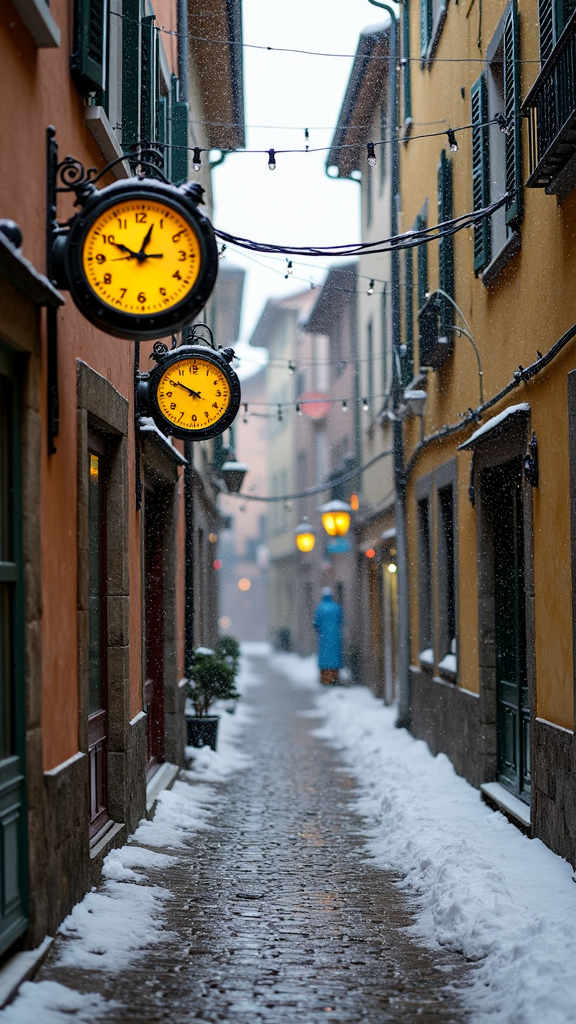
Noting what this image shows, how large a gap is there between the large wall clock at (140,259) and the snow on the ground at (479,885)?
10.6 ft

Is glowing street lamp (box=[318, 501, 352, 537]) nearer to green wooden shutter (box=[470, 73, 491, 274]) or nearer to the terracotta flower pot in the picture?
the terracotta flower pot

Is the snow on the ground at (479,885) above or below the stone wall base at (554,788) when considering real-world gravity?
below

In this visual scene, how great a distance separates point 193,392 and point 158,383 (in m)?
0.27

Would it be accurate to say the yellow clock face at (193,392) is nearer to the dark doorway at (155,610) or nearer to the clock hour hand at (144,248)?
the dark doorway at (155,610)

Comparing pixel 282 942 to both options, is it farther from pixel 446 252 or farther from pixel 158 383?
pixel 446 252

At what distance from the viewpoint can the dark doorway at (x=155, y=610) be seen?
12.1 metres

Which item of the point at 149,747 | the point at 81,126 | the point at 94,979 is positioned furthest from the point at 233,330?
the point at 94,979

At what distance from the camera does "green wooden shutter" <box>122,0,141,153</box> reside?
27.7 ft

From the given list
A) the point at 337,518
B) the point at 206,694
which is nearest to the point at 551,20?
the point at 206,694

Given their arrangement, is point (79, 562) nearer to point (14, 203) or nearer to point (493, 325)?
point (14, 203)

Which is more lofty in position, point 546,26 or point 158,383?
point 546,26

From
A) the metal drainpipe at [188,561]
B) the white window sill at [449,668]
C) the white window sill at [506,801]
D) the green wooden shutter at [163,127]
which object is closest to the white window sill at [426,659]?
the white window sill at [449,668]

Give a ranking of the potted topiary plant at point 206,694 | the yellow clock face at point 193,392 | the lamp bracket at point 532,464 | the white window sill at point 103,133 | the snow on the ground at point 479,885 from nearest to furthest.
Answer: the snow on the ground at point 479,885 → the white window sill at point 103,133 → the lamp bracket at point 532,464 → the yellow clock face at point 193,392 → the potted topiary plant at point 206,694

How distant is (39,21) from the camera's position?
17.7ft
